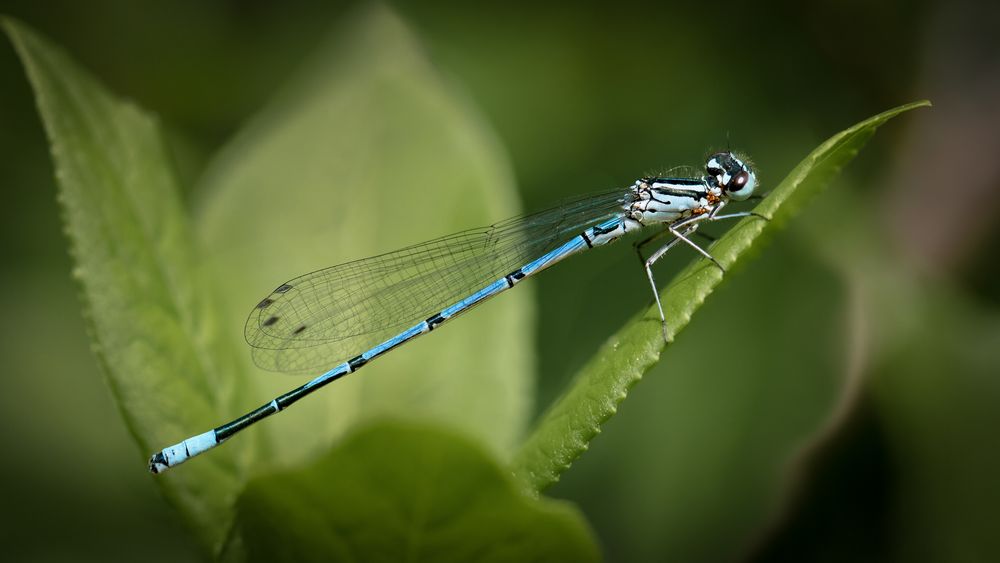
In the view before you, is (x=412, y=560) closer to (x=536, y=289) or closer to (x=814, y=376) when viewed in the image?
(x=814, y=376)

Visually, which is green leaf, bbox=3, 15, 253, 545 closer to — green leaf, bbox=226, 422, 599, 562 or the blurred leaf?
green leaf, bbox=226, 422, 599, 562

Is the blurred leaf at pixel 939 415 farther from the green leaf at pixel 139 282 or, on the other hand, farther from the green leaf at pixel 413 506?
the green leaf at pixel 139 282

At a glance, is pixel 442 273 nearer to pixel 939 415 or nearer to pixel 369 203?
pixel 369 203

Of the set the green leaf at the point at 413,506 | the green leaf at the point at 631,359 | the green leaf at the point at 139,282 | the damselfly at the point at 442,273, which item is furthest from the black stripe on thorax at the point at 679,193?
the green leaf at the point at 413,506

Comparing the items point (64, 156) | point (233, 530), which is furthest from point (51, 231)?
point (233, 530)

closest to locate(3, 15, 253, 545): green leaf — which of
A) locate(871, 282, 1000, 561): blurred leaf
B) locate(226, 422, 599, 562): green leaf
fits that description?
locate(226, 422, 599, 562): green leaf

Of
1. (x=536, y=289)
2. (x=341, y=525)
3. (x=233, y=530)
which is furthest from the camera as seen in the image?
(x=536, y=289)
